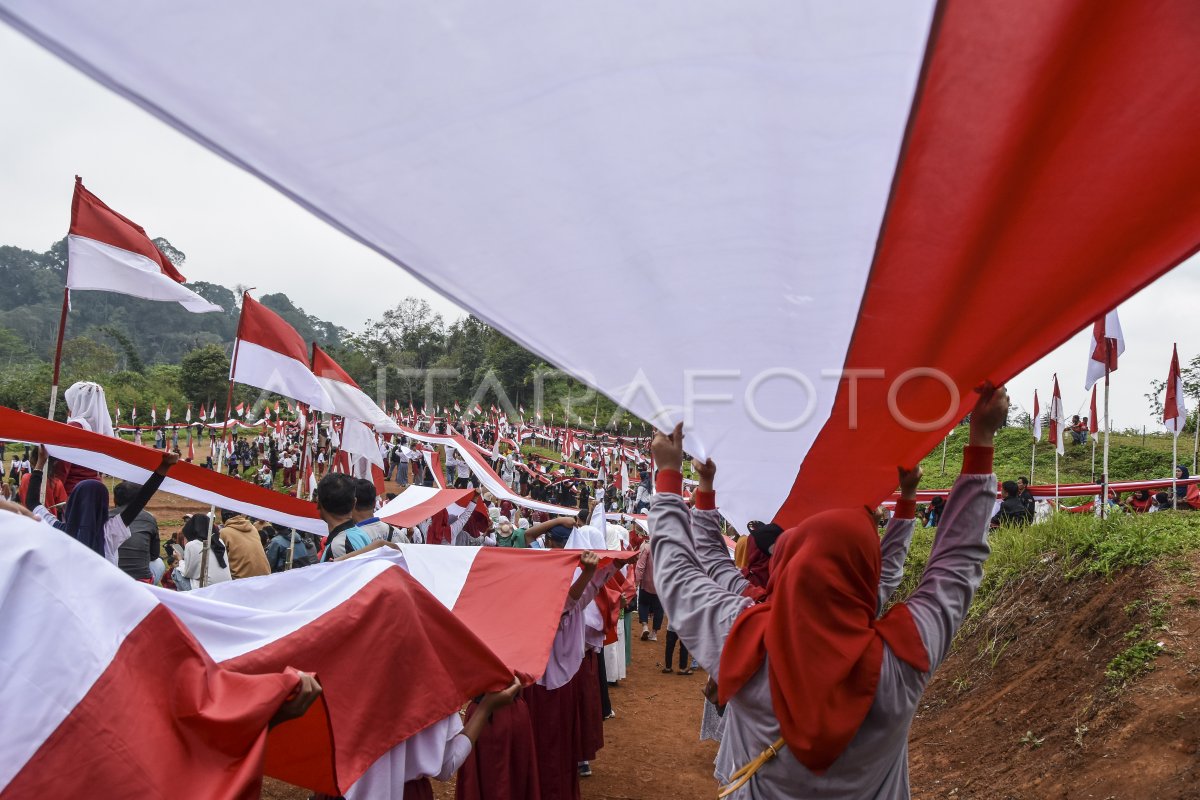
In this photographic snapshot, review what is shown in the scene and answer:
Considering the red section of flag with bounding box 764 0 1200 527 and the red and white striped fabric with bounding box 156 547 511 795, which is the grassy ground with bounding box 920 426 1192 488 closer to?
the red and white striped fabric with bounding box 156 547 511 795

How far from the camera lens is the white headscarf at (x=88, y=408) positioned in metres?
4.62

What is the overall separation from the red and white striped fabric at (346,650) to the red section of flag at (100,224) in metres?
3.43

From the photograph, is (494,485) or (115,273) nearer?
(115,273)

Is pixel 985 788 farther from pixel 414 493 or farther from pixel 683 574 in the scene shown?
pixel 414 493

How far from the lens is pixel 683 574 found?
2.23 m

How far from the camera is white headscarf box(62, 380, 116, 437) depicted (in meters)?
4.62

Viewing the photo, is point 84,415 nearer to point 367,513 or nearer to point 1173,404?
point 367,513

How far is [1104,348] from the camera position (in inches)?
397

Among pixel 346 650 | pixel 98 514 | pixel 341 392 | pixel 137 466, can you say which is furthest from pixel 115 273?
pixel 346 650

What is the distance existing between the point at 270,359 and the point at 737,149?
6194 millimetres

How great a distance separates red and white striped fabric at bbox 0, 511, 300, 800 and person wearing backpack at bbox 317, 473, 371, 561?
2727 mm

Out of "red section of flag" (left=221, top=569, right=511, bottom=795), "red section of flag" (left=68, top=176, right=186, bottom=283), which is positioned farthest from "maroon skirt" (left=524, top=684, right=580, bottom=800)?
"red section of flag" (left=68, top=176, right=186, bottom=283)

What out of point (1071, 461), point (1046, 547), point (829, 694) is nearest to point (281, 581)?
point (829, 694)

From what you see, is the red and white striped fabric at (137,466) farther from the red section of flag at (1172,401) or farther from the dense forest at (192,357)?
the red section of flag at (1172,401)
